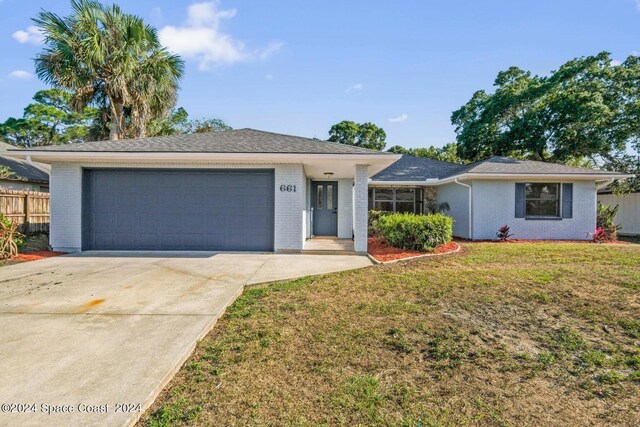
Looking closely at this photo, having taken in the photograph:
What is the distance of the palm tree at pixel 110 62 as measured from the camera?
13.2m

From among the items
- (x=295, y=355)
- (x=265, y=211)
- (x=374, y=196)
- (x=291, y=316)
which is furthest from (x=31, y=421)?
(x=374, y=196)

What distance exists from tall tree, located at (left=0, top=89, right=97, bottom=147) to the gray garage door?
2649cm

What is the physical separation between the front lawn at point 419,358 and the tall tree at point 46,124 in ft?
113

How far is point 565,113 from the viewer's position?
14.6m

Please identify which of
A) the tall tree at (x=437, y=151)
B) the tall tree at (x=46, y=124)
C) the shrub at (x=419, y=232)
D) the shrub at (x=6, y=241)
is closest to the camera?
the shrub at (x=6, y=241)

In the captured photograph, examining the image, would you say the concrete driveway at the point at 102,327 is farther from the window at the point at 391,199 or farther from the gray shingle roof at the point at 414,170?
the gray shingle roof at the point at 414,170

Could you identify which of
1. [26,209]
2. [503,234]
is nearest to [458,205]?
[503,234]

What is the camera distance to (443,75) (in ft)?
42.5

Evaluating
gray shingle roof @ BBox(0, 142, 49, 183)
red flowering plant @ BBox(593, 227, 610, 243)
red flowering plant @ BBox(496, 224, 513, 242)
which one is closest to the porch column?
red flowering plant @ BBox(496, 224, 513, 242)

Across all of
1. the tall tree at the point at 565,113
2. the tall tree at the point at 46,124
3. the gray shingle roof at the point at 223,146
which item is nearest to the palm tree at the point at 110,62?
the gray shingle roof at the point at 223,146

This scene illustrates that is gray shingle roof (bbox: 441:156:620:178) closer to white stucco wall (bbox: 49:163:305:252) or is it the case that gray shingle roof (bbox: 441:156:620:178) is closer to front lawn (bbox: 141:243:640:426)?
white stucco wall (bbox: 49:163:305:252)

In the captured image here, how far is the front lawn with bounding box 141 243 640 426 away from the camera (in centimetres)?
233

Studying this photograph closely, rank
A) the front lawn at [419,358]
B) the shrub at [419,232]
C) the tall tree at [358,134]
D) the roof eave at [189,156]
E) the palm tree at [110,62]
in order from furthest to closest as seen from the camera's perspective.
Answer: the tall tree at [358,134], the palm tree at [110,62], the shrub at [419,232], the roof eave at [189,156], the front lawn at [419,358]

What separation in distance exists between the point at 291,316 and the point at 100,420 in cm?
229
